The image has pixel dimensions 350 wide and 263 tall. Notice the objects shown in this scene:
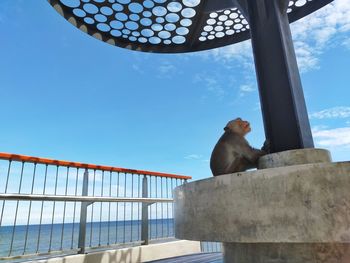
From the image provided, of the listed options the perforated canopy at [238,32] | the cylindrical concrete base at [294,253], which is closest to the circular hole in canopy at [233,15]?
the perforated canopy at [238,32]

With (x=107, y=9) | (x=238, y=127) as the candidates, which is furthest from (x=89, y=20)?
(x=238, y=127)

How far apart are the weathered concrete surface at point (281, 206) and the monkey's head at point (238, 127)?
0.99 meters

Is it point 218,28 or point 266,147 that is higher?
point 218,28

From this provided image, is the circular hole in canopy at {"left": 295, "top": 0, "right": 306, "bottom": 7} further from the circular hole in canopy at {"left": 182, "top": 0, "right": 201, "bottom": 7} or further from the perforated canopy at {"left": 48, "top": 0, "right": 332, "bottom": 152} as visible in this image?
the circular hole in canopy at {"left": 182, "top": 0, "right": 201, "bottom": 7}

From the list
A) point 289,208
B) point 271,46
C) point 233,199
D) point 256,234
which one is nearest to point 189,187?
point 233,199

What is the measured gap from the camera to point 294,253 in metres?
1.48

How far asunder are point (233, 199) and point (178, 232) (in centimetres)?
69

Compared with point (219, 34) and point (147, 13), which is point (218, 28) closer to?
point (219, 34)

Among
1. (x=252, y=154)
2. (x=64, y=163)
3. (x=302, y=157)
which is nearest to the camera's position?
(x=302, y=157)

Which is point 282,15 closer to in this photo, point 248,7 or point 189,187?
point 248,7

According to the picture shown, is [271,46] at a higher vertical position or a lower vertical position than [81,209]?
higher

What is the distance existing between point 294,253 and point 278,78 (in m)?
1.48

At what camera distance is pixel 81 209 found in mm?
3340

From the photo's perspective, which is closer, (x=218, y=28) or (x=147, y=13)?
(x=147, y=13)
